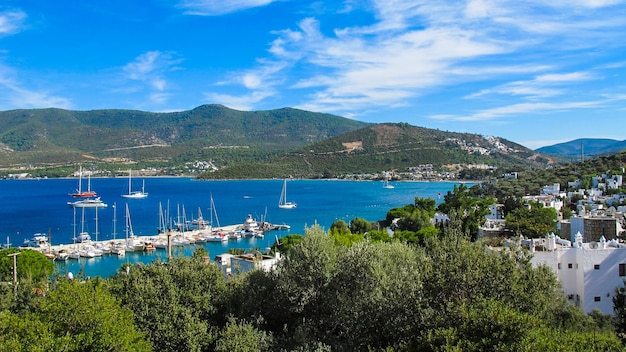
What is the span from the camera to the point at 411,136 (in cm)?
17300

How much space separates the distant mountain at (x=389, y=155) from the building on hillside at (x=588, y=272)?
133940 mm

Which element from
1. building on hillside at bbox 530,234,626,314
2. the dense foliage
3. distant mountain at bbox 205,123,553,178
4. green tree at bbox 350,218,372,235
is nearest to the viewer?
the dense foliage

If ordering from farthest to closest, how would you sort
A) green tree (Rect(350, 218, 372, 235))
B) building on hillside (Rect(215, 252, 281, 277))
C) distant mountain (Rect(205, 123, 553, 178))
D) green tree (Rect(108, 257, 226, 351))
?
distant mountain (Rect(205, 123, 553, 178)), green tree (Rect(350, 218, 372, 235)), building on hillside (Rect(215, 252, 281, 277)), green tree (Rect(108, 257, 226, 351))

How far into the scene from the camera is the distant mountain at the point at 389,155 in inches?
6068

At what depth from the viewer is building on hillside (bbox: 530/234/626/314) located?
16234 mm

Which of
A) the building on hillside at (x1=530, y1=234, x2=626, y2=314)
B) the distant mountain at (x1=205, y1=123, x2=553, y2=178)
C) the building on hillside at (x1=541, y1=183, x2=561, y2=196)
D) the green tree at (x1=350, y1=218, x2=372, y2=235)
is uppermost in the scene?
the distant mountain at (x1=205, y1=123, x2=553, y2=178)

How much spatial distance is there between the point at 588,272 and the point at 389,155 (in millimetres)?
143889

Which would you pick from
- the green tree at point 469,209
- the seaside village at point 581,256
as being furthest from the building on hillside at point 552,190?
the seaside village at point 581,256

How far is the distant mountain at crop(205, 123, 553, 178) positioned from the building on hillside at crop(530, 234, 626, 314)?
13394 centimetres

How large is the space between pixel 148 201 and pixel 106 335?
303 ft

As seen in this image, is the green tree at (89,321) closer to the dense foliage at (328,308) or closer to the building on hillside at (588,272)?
the dense foliage at (328,308)

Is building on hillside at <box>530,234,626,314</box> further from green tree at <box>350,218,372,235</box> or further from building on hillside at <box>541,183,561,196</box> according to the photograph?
building on hillside at <box>541,183,561,196</box>

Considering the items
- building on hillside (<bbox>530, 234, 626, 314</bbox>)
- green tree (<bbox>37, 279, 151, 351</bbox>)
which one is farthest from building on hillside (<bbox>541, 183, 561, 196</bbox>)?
green tree (<bbox>37, 279, 151, 351</bbox>)

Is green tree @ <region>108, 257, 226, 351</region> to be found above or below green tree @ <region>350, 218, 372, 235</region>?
above
